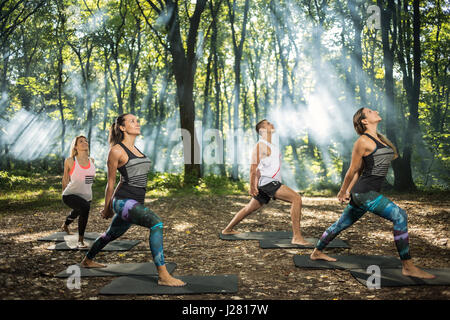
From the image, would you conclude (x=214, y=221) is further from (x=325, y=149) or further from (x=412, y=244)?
(x=325, y=149)

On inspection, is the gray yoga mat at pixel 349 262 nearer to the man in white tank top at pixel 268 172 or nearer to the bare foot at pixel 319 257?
the bare foot at pixel 319 257

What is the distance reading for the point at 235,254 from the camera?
239 inches

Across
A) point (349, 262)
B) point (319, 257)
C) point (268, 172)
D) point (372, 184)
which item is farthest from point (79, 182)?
point (372, 184)

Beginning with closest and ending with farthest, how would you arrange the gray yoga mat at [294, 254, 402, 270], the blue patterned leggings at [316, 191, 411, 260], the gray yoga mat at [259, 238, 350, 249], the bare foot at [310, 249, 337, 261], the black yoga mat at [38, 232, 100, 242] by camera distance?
the blue patterned leggings at [316, 191, 411, 260]
the gray yoga mat at [294, 254, 402, 270]
the bare foot at [310, 249, 337, 261]
the gray yoga mat at [259, 238, 350, 249]
the black yoga mat at [38, 232, 100, 242]

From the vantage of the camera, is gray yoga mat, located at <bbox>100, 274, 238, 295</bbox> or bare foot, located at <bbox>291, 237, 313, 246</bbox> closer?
gray yoga mat, located at <bbox>100, 274, 238, 295</bbox>

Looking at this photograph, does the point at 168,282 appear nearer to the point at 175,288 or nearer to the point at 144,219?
the point at 175,288

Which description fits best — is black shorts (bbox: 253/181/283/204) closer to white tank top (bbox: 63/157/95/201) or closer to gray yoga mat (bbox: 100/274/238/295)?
gray yoga mat (bbox: 100/274/238/295)

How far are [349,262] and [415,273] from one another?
1.06 m

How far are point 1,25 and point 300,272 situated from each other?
2467cm

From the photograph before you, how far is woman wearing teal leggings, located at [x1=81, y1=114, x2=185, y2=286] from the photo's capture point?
4.05 m

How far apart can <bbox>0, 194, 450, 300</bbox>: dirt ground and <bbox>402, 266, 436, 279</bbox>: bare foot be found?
30 cm

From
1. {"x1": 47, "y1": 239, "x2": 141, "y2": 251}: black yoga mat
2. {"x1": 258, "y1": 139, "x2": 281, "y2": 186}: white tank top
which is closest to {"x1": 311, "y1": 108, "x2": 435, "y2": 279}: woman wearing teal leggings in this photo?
{"x1": 258, "y1": 139, "x2": 281, "y2": 186}: white tank top

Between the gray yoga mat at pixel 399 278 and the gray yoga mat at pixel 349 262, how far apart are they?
27 centimetres

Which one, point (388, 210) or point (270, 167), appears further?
point (270, 167)
